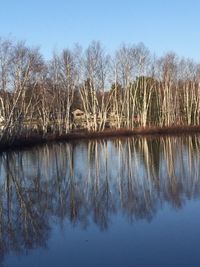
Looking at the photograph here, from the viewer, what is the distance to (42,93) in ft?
164

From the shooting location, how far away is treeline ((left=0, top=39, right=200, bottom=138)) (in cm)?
5150

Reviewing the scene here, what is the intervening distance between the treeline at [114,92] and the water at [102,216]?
25.6 m

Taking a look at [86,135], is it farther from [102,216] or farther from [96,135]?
[102,216]

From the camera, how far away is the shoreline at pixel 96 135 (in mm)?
41438

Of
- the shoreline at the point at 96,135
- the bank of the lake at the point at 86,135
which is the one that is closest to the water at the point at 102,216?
the bank of the lake at the point at 86,135

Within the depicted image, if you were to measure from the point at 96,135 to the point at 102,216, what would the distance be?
39.9 m

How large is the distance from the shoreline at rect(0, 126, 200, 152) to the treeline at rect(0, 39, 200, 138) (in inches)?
49.6

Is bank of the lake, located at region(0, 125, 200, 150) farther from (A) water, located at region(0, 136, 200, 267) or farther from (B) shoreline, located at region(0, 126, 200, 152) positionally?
(A) water, located at region(0, 136, 200, 267)

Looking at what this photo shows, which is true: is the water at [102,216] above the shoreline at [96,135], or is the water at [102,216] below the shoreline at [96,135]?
below

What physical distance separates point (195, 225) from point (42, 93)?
131 feet

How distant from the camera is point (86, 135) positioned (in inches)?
2062

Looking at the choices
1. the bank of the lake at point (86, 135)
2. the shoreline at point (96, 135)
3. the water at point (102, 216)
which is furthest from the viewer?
the shoreline at point (96, 135)

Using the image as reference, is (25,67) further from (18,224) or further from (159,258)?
(159,258)

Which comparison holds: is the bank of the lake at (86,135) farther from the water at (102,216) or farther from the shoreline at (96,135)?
the water at (102,216)
